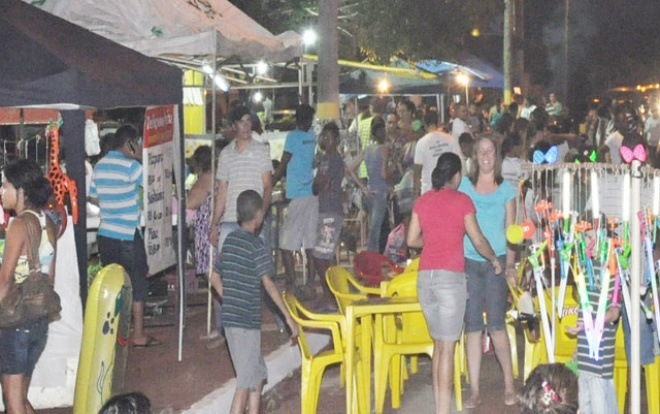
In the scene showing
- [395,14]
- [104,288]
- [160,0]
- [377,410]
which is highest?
[395,14]

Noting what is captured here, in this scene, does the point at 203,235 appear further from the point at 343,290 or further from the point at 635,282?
the point at 635,282

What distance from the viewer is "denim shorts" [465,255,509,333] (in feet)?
28.0

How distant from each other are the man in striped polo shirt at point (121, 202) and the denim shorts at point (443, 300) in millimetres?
3033

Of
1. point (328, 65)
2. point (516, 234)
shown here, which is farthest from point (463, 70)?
point (516, 234)

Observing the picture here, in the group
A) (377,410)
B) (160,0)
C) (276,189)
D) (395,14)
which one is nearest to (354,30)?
(395,14)

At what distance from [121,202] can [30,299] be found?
120 inches

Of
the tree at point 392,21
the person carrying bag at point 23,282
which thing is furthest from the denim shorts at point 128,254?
the tree at point 392,21

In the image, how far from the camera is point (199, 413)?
842cm

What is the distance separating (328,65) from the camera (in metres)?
16.3

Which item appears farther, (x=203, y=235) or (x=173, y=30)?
(x=173, y=30)

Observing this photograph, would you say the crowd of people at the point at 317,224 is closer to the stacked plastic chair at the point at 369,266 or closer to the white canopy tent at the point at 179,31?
the white canopy tent at the point at 179,31

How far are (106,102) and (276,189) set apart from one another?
670cm

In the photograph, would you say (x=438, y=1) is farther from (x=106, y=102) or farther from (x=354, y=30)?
(x=106, y=102)

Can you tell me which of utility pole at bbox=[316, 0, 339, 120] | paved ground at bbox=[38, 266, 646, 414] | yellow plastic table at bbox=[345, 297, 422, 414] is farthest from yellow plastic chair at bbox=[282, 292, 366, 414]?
utility pole at bbox=[316, 0, 339, 120]
